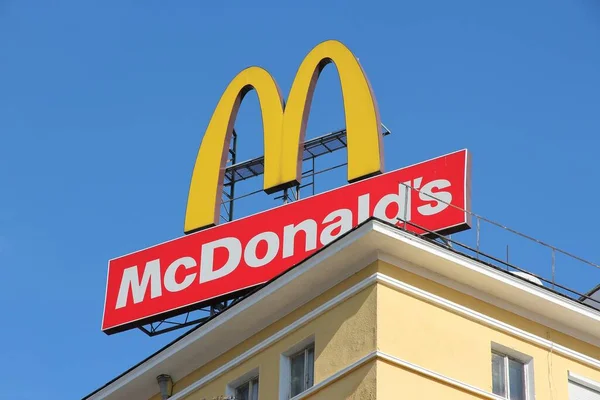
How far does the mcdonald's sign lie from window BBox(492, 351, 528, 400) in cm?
577

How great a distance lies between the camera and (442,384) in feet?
98.6

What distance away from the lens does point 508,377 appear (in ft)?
104

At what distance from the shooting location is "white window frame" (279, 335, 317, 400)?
105 ft

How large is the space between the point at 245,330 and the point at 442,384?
5751 millimetres

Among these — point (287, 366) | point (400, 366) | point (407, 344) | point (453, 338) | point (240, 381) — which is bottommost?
point (400, 366)

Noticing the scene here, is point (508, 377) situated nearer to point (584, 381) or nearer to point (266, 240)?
point (584, 381)

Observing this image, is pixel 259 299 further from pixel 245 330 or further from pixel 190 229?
pixel 190 229

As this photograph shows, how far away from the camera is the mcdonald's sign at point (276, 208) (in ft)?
126

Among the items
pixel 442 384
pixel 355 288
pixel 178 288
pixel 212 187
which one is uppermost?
pixel 212 187

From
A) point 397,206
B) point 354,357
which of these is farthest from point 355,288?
point 397,206

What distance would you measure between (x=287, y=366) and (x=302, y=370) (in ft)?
1.80

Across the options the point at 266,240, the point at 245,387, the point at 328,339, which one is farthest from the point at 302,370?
the point at 266,240

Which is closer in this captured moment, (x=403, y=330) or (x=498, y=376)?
(x=403, y=330)

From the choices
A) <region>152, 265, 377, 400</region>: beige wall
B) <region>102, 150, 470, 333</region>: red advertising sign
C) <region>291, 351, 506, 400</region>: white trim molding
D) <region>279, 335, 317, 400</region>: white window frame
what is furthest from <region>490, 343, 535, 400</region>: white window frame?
<region>102, 150, 470, 333</region>: red advertising sign
